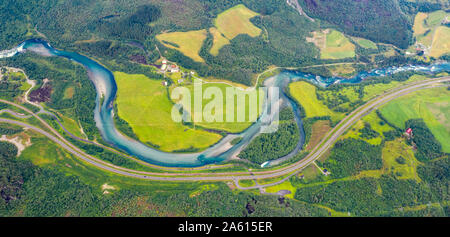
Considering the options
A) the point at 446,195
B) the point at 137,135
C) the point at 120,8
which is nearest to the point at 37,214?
the point at 137,135

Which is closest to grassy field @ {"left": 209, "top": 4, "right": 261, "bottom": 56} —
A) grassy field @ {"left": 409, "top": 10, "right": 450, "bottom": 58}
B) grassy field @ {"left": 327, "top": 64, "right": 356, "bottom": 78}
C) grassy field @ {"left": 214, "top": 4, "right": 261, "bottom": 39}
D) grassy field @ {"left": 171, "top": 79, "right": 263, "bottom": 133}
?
grassy field @ {"left": 214, "top": 4, "right": 261, "bottom": 39}

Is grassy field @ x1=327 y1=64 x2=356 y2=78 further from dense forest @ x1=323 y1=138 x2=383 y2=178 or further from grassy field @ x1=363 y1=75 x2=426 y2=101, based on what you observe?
dense forest @ x1=323 y1=138 x2=383 y2=178

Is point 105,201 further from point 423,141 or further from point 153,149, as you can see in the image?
point 423,141

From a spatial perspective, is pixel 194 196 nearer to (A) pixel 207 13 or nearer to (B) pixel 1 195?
(B) pixel 1 195

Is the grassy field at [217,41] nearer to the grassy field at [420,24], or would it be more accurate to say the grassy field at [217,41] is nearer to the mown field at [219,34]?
the mown field at [219,34]

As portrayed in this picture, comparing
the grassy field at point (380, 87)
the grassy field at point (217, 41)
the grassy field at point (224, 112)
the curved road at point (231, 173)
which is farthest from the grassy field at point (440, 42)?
the grassy field at point (217, 41)

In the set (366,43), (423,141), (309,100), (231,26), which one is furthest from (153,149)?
(366,43)
